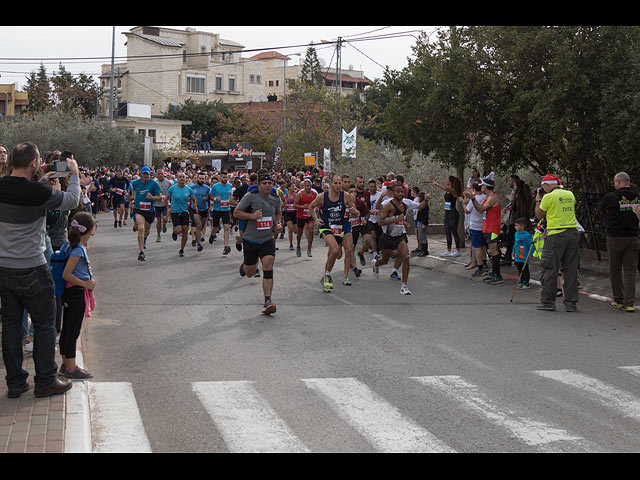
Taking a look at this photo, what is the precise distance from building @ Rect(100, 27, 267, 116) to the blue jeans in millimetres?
81139

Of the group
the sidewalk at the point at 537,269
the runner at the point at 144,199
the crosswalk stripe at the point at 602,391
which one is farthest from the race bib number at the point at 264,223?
the runner at the point at 144,199

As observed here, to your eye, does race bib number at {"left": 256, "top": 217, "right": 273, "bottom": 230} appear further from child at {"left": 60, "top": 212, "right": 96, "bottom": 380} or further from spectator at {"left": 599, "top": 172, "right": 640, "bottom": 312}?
spectator at {"left": 599, "top": 172, "right": 640, "bottom": 312}

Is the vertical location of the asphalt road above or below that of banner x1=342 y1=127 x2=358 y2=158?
below

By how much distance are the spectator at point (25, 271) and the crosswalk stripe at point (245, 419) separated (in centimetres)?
133

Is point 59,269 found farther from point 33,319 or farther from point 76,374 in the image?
point 76,374

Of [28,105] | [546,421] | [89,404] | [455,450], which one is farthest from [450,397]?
[28,105]

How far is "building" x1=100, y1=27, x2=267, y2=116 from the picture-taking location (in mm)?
88062

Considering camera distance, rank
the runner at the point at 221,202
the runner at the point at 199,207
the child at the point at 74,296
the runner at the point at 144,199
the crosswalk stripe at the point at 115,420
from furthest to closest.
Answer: the runner at the point at 221,202, the runner at the point at 199,207, the runner at the point at 144,199, the child at the point at 74,296, the crosswalk stripe at the point at 115,420

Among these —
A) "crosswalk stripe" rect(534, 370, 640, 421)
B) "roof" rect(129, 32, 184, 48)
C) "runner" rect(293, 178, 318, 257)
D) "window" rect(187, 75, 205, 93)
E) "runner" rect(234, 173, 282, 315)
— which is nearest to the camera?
"crosswalk stripe" rect(534, 370, 640, 421)

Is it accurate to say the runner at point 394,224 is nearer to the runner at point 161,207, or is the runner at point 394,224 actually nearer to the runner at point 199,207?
the runner at point 199,207

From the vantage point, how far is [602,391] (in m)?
7.52

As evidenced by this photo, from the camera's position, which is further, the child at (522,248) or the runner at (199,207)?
the runner at (199,207)

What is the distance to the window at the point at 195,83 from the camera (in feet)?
299

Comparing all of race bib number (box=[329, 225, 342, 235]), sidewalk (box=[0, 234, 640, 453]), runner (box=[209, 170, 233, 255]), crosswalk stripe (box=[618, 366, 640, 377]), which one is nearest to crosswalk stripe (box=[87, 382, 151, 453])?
sidewalk (box=[0, 234, 640, 453])
